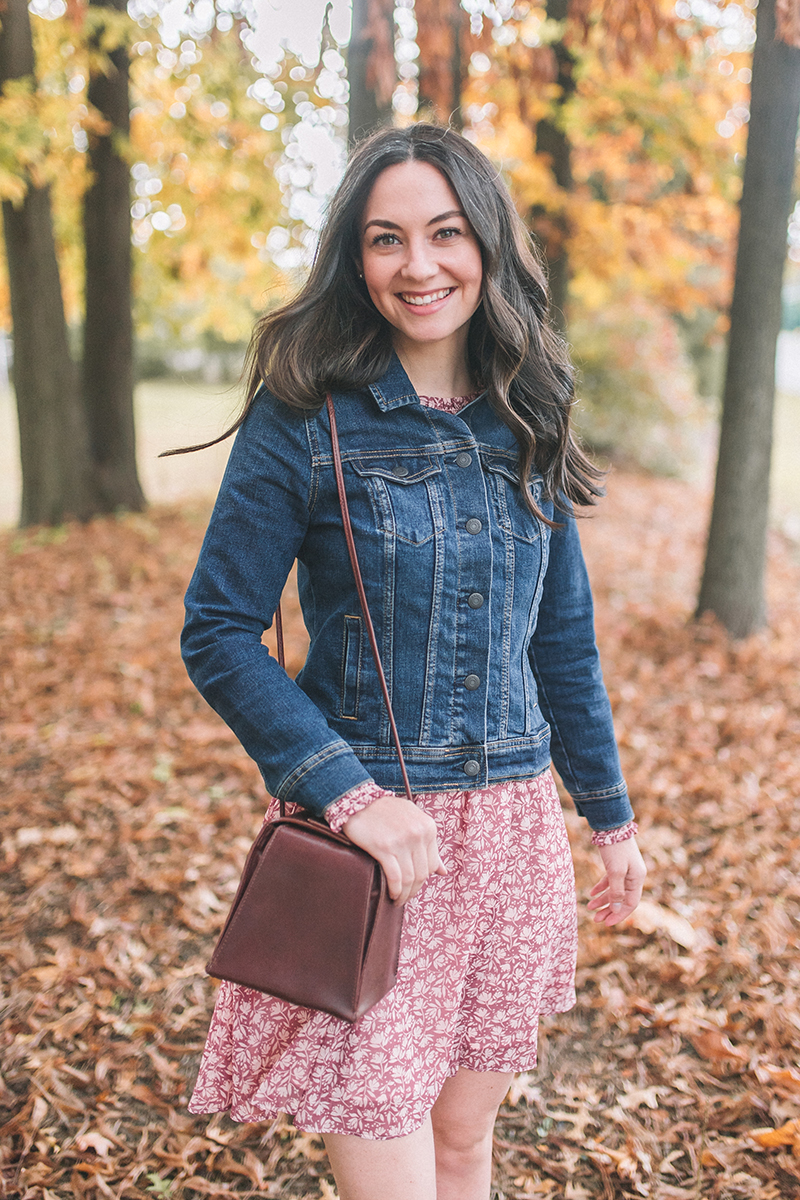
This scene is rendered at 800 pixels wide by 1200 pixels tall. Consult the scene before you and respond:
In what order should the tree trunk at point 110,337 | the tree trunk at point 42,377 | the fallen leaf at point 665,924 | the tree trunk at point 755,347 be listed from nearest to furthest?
the fallen leaf at point 665,924 → the tree trunk at point 755,347 → the tree trunk at point 42,377 → the tree trunk at point 110,337

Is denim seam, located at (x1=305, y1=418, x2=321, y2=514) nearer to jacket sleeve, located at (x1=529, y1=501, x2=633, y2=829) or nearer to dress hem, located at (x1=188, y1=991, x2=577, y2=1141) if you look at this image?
jacket sleeve, located at (x1=529, y1=501, x2=633, y2=829)

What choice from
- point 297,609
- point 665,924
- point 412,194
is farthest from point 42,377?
point 412,194

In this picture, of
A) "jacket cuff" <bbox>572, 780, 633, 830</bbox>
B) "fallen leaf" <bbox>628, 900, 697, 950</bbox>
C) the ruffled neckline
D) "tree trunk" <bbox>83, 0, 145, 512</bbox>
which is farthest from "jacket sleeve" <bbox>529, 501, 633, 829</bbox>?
"tree trunk" <bbox>83, 0, 145, 512</bbox>

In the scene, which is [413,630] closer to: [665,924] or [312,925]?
[312,925]

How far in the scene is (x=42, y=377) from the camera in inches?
341

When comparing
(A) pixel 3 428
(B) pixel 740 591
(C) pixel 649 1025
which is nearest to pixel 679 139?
(B) pixel 740 591

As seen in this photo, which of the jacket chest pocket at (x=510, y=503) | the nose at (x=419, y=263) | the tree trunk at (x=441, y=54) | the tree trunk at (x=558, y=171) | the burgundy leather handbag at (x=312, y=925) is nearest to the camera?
the burgundy leather handbag at (x=312, y=925)

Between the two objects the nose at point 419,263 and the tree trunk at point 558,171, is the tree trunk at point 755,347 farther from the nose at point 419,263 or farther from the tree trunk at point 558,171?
the nose at point 419,263

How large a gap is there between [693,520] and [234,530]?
32.9ft

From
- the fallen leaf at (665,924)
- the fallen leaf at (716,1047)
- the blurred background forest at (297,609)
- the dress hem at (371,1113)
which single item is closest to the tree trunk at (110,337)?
the blurred background forest at (297,609)

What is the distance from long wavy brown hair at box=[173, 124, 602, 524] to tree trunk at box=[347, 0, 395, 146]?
352cm

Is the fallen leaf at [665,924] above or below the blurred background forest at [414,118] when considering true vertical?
below

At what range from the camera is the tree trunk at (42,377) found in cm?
820

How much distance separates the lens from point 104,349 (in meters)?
9.45
